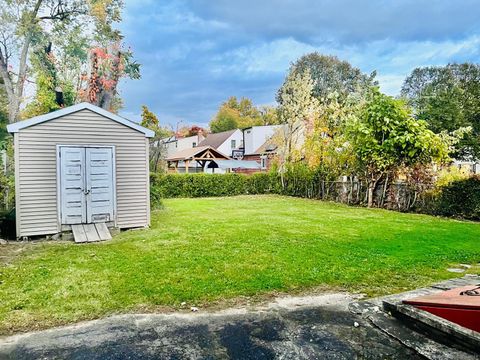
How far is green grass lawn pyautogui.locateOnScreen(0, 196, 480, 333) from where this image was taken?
4.21 meters

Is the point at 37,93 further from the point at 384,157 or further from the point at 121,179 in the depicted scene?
the point at 384,157

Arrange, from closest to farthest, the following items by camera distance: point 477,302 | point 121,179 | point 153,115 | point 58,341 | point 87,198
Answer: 1. point 477,302
2. point 58,341
3. point 87,198
4. point 121,179
5. point 153,115

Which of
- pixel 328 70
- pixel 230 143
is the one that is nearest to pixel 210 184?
pixel 230 143

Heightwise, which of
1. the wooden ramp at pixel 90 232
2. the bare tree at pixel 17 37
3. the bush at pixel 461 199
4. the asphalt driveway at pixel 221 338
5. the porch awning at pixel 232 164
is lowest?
the asphalt driveway at pixel 221 338

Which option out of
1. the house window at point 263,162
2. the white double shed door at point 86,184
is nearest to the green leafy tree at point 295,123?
the house window at point 263,162

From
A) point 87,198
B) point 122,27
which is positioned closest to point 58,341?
point 87,198

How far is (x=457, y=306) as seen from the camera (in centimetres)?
296

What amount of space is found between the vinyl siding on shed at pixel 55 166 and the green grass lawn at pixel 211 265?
0.68 m

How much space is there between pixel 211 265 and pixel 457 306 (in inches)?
140

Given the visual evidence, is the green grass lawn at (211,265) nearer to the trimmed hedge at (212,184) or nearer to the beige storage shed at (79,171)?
the beige storage shed at (79,171)

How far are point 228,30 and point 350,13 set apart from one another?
7119 millimetres

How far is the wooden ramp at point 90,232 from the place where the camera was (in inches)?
302

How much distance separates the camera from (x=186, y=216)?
11383mm

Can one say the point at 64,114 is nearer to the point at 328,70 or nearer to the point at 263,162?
the point at 263,162
